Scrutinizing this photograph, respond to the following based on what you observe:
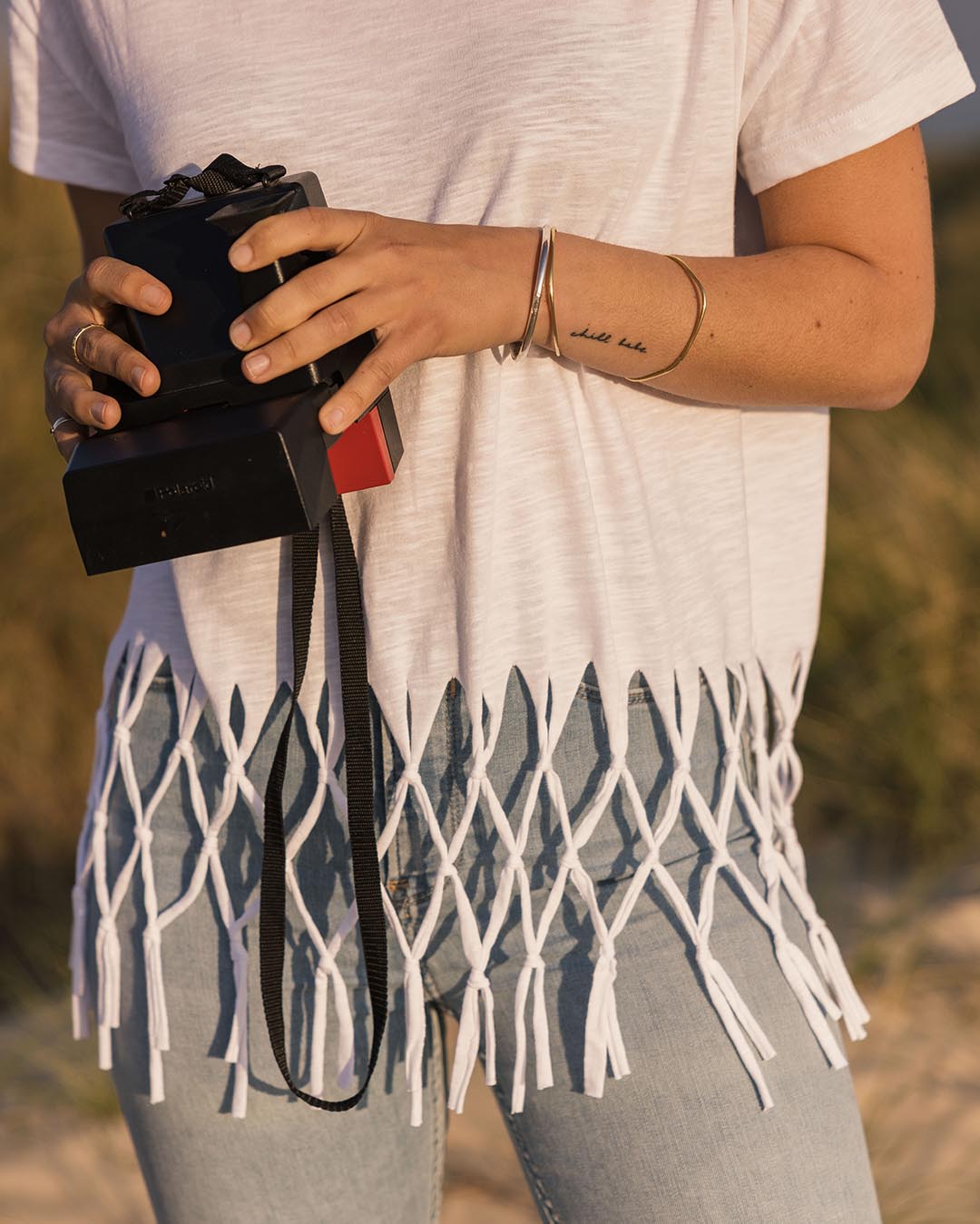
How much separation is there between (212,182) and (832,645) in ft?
10.1

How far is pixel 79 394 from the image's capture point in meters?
0.97

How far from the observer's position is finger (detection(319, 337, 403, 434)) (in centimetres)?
90

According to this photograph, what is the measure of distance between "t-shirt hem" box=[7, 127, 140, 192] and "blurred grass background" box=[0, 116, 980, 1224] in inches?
88.3

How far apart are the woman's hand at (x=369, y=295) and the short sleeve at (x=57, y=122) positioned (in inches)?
21.9

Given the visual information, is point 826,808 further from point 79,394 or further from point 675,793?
Answer: point 79,394

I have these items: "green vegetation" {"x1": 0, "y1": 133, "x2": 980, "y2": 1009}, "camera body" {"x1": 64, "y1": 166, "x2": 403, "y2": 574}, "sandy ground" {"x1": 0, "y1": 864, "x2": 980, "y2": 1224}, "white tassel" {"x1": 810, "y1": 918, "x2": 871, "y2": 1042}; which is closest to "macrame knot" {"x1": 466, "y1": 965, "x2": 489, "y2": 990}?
"white tassel" {"x1": 810, "y1": 918, "x2": 871, "y2": 1042}

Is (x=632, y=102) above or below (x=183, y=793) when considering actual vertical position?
above

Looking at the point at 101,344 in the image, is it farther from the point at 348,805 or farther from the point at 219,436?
the point at 348,805

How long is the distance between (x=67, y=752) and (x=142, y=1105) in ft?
10.2

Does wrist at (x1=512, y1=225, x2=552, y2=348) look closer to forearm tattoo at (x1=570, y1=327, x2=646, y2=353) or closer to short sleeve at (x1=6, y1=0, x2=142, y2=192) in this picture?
forearm tattoo at (x1=570, y1=327, x2=646, y2=353)

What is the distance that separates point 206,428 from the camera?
0.90 m

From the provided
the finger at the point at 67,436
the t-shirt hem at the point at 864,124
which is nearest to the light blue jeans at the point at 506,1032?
the finger at the point at 67,436

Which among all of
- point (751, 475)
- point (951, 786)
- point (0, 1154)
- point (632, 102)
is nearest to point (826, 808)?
point (951, 786)

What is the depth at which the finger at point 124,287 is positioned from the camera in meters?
0.94
